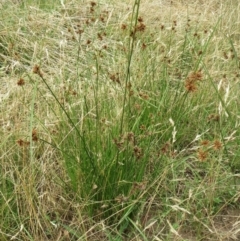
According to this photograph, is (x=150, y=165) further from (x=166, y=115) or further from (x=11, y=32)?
(x=11, y=32)

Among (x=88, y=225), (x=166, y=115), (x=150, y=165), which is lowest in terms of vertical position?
(x=88, y=225)

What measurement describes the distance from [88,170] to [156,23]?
2194 millimetres

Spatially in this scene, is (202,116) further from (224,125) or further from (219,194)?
(219,194)

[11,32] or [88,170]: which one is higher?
[11,32]

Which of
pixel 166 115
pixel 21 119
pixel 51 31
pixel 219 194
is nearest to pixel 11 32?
pixel 51 31

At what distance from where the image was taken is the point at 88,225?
163cm

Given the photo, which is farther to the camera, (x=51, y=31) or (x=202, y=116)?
(x=51, y=31)

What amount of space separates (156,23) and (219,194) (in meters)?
2.10

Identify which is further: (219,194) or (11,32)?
(11,32)

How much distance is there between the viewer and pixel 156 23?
3580 mm

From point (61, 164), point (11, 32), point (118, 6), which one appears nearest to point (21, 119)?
point (61, 164)

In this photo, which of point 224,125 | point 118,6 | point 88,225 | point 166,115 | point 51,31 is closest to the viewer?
point 88,225

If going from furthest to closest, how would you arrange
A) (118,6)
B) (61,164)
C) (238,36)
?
(118,6) < (238,36) < (61,164)

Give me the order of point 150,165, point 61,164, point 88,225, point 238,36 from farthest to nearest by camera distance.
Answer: point 238,36 < point 150,165 < point 61,164 < point 88,225
